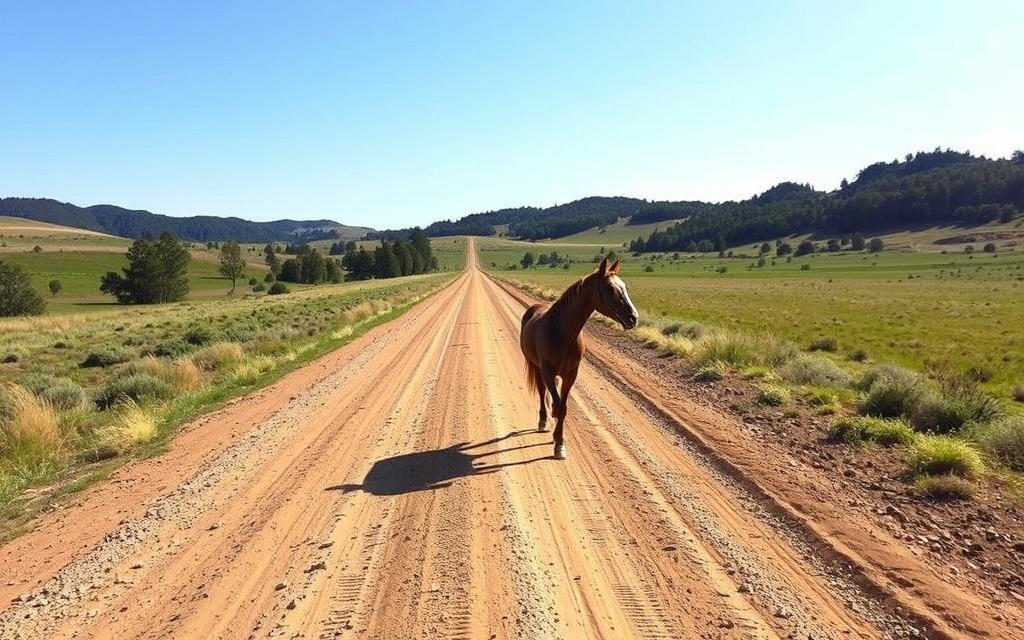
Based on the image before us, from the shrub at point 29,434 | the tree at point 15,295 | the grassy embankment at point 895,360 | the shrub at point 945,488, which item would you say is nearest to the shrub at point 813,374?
the grassy embankment at point 895,360

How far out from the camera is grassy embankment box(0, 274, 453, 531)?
8.68 m

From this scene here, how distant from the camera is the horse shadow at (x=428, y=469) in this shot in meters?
7.01

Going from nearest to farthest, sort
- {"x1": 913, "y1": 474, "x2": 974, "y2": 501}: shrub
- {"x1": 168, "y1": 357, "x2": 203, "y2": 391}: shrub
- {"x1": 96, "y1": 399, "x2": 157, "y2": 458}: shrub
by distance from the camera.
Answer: {"x1": 913, "y1": 474, "x2": 974, "y2": 501}: shrub < {"x1": 96, "y1": 399, "x2": 157, "y2": 458}: shrub < {"x1": 168, "y1": 357, "x2": 203, "y2": 391}: shrub

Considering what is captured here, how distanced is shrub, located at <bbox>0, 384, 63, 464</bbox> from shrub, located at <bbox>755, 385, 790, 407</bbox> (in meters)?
13.3

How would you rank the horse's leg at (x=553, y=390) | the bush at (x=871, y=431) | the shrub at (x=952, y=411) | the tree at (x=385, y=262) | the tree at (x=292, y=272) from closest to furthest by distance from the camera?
1. the horse's leg at (x=553, y=390)
2. the bush at (x=871, y=431)
3. the shrub at (x=952, y=411)
4. the tree at (x=292, y=272)
5. the tree at (x=385, y=262)

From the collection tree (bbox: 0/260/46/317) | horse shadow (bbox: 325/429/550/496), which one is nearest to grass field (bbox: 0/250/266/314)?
tree (bbox: 0/260/46/317)

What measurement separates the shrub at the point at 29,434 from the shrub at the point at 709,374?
44.7ft

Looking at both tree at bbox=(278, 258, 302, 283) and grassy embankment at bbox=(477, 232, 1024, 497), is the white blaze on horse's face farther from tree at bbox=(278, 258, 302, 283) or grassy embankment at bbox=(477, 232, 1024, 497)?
tree at bbox=(278, 258, 302, 283)

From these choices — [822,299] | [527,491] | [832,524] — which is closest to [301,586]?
[527,491]

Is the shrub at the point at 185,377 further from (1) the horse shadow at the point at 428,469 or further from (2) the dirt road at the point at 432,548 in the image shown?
(1) the horse shadow at the point at 428,469

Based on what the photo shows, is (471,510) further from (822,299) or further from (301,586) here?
(822,299)

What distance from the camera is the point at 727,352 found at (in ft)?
50.2

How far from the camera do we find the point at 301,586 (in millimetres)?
4773

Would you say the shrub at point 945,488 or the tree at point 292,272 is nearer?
the shrub at point 945,488
